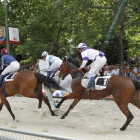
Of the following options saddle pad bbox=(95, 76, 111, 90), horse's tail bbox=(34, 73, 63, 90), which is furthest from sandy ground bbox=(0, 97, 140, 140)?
saddle pad bbox=(95, 76, 111, 90)

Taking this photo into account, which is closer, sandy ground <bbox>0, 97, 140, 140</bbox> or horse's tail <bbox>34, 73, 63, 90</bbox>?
sandy ground <bbox>0, 97, 140, 140</bbox>

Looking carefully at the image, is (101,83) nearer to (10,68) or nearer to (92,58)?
(92,58)

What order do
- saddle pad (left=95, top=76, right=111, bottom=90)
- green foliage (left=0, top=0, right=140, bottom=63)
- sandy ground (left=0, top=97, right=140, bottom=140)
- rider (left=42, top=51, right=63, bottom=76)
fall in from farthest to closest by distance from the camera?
1. green foliage (left=0, top=0, right=140, bottom=63)
2. rider (left=42, top=51, right=63, bottom=76)
3. saddle pad (left=95, top=76, right=111, bottom=90)
4. sandy ground (left=0, top=97, right=140, bottom=140)

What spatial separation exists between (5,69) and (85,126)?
3.16 metres

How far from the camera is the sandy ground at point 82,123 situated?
659 centimetres

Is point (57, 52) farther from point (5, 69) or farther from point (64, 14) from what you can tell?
point (5, 69)

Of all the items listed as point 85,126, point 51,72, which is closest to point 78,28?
point 51,72

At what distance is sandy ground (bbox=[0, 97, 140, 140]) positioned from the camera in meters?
6.59

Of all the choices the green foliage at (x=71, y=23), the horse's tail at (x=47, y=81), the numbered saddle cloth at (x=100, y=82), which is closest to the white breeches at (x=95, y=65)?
the numbered saddle cloth at (x=100, y=82)

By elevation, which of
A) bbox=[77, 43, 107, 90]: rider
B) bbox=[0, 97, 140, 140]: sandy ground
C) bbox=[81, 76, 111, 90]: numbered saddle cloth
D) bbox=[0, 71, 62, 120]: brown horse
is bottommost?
bbox=[0, 97, 140, 140]: sandy ground

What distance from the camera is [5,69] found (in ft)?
28.6

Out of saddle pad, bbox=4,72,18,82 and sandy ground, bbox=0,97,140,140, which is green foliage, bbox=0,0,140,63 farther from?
saddle pad, bbox=4,72,18,82

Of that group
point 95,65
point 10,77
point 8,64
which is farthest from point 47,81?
point 95,65

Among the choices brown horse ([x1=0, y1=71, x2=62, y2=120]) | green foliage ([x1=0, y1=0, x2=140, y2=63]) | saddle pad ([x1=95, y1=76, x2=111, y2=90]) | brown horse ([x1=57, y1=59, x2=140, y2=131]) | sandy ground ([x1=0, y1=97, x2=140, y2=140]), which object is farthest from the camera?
green foliage ([x1=0, y1=0, x2=140, y2=63])
